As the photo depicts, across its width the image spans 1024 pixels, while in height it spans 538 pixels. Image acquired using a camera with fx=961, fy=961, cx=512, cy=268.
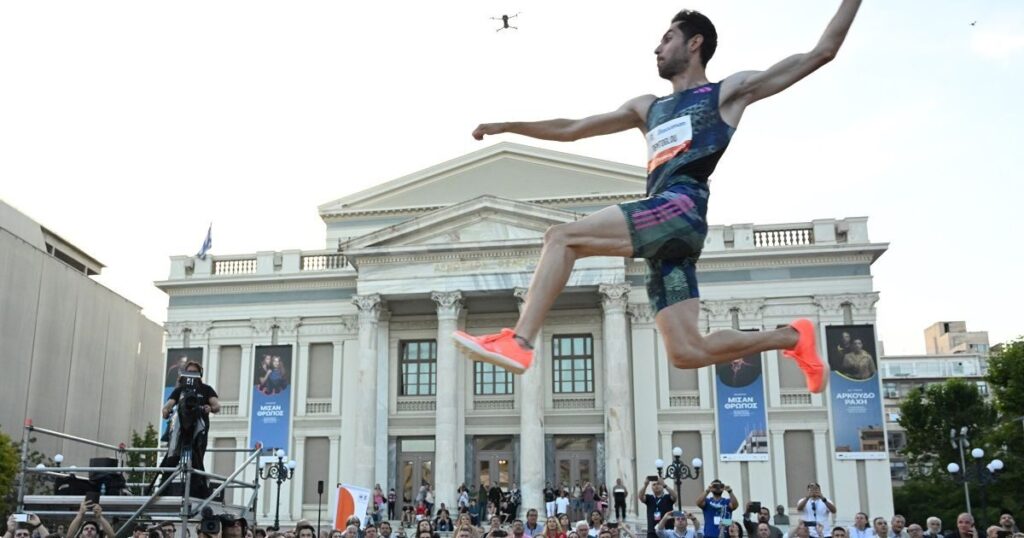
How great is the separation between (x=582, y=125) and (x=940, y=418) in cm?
5382

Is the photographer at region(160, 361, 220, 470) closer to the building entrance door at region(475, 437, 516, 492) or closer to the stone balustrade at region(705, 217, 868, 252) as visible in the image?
the building entrance door at region(475, 437, 516, 492)

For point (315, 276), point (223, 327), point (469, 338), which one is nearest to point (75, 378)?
point (223, 327)

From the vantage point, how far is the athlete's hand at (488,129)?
5328mm

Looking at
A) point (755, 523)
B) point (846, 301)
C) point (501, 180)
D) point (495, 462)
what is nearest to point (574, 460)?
point (495, 462)

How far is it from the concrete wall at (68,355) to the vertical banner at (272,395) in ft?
37.8

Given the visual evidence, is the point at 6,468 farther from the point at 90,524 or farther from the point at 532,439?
the point at 90,524

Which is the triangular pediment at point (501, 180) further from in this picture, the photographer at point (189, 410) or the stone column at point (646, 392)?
the photographer at point (189, 410)

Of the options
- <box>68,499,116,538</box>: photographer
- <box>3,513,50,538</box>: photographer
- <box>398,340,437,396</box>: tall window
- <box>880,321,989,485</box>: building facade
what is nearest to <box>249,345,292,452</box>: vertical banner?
<box>398,340,437,396</box>: tall window

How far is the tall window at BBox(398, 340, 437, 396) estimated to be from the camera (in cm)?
4016

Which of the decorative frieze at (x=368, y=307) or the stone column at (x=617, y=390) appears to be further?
the decorative frieze at (x=368, y=307)

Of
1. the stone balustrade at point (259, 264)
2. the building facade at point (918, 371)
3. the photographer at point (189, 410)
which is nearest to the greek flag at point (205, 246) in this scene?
the stone balustrade at point (259, 264)

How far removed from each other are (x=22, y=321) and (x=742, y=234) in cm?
3194

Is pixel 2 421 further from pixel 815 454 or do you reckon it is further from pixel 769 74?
pixel 769 74

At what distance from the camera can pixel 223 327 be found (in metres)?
42.1
